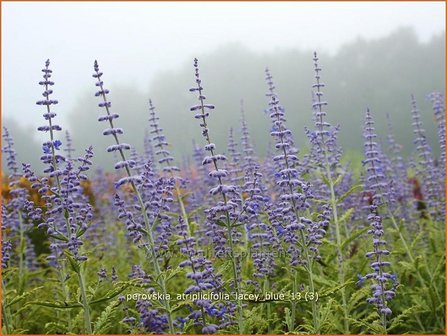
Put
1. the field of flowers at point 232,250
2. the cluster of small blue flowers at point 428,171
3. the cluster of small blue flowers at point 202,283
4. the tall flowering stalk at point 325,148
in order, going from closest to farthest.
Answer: the cluster of small blue flowers at point 202,283
the field of flowers at point 232,250
the tall flowering stalk at point 325,148
the cluster of small blue flowers at point 428,171

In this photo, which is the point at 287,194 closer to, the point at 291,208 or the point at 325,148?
the point at 291,208

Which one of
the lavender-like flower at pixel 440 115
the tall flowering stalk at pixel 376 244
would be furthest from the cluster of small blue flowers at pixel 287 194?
the lavender-like flower at pixel 440 115

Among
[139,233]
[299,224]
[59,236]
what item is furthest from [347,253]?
[59,236]

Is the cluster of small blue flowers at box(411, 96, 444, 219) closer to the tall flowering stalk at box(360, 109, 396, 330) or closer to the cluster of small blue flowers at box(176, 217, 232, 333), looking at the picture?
the tall flowering stalk at box(360, 109, 396, 330)

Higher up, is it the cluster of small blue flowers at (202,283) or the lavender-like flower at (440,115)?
the lavender-like flower at (440,115)

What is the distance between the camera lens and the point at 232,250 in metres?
6.09

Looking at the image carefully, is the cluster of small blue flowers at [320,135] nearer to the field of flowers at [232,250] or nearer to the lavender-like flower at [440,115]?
the field of flowers at [232,250]

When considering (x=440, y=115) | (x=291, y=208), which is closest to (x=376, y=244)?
(x=291, y=208)

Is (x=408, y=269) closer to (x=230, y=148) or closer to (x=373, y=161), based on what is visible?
(x=373, y=161)

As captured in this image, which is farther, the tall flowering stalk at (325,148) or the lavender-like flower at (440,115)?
the lavender-like flower at (440,115)

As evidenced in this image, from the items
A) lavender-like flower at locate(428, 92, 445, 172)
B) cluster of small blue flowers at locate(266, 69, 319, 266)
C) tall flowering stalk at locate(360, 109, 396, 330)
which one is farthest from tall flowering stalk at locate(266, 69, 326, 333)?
lavender-like flower at locate(428, 92, 445, 172)

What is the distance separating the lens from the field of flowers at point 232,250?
6.31 m

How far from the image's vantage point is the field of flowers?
20.7 ft

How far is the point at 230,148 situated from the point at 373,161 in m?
2.23
